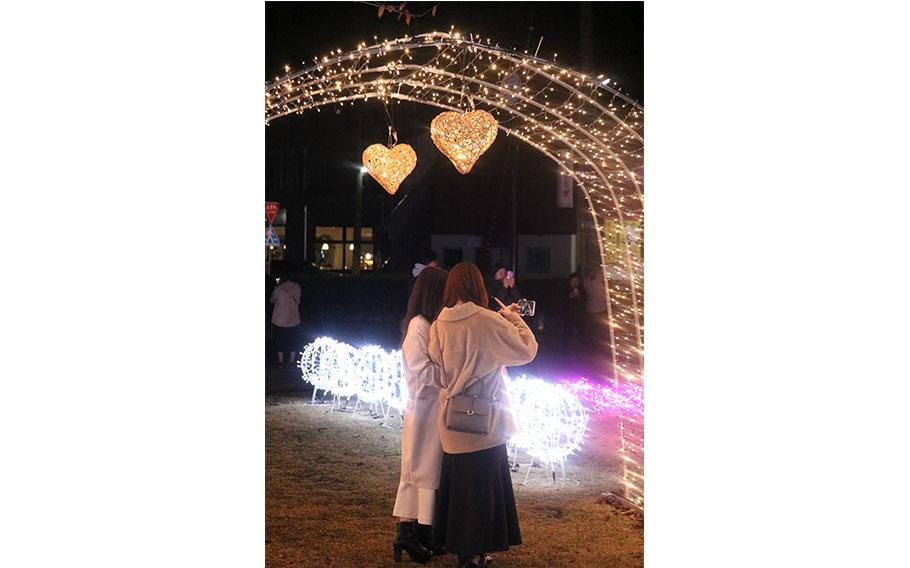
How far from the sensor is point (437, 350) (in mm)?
5324

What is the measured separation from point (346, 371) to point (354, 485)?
3.58 m

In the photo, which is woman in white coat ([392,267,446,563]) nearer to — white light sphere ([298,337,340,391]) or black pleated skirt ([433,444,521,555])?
black pleated skirt ([433,444,521,555])

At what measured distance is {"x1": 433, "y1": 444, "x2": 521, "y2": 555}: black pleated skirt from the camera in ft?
16.9

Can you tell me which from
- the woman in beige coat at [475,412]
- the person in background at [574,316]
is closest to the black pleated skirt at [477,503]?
the woman in beige coat at [475,412]

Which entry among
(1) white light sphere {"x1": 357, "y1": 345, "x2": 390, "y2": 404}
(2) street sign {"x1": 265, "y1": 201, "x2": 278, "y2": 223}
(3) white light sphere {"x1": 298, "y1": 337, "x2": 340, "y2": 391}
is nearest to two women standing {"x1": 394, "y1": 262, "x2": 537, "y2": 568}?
(1) white light sphere {"x1": 357, "y1": 345, "x2": 390, "y2": 404}

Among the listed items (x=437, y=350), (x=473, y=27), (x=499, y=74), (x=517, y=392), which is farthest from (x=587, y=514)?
(x=473, y=27)

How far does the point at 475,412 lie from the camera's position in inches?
200

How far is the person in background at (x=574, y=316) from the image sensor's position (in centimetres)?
1533

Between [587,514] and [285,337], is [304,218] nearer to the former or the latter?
[285,337]

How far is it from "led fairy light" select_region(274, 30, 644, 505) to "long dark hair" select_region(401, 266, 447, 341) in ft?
4.67

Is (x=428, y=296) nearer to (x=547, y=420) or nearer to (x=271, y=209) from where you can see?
(x=547, y=420)

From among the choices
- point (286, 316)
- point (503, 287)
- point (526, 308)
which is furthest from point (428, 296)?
point (286, 316)

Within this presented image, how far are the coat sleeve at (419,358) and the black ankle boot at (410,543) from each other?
0.71 meters

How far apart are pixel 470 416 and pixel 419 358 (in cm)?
50
